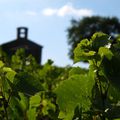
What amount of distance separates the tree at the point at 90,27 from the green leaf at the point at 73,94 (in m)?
→ 57.3

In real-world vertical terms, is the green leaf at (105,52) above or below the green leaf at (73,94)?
above

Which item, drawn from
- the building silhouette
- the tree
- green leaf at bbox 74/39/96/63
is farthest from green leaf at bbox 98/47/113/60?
the tree

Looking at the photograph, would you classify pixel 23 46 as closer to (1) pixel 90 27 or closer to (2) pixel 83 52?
(2) pixel 83 52

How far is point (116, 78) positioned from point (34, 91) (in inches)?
9.9

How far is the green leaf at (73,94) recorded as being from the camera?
1.30 m

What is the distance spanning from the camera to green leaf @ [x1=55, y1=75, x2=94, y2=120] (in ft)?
4.26

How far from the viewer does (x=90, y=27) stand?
60.9 meters

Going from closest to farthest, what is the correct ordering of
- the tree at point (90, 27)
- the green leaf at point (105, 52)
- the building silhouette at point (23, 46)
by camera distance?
1. the green leaf at point (105, 52)
2. the building silhouette at point (23, 46)
3. the tree at point (90, 27)

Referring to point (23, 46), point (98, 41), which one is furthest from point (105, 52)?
point (23, 46)

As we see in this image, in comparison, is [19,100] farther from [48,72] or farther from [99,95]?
[48,72]

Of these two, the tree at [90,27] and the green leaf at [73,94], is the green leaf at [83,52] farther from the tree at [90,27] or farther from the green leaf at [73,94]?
the tree at [90,27]

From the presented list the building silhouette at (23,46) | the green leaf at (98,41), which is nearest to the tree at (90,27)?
the building silhouette at (23,46)

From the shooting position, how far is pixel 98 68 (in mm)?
1309

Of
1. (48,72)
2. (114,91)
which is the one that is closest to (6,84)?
(114,91)
